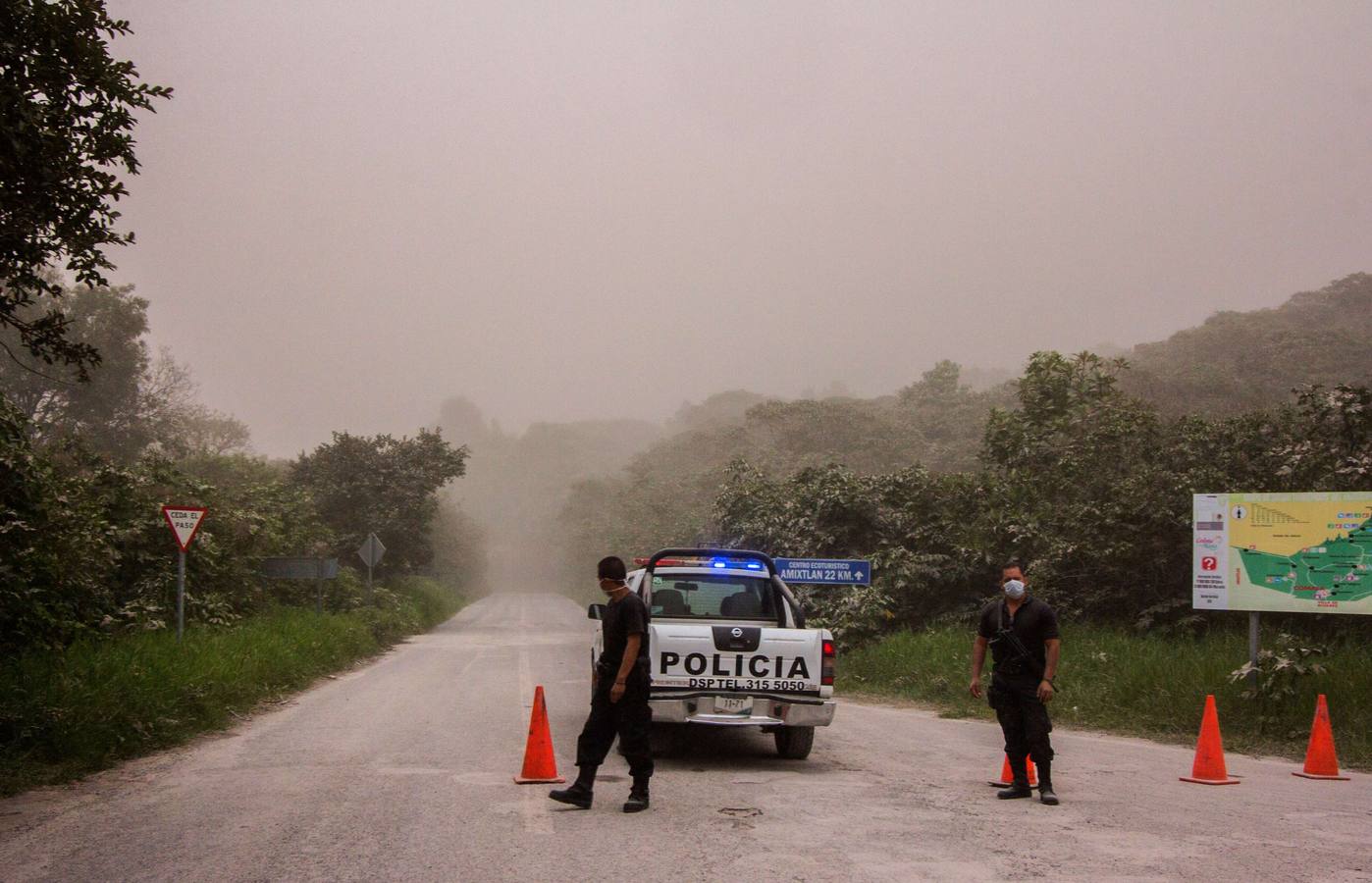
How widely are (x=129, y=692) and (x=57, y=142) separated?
6015mm

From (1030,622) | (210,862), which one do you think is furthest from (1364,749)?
(210,862)

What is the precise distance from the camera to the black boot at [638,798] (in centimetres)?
739

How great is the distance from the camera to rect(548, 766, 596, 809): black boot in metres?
7.51

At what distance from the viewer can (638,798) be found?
294 inches

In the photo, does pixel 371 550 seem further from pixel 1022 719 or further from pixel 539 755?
pixel 1022 719

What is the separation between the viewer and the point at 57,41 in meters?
7.43

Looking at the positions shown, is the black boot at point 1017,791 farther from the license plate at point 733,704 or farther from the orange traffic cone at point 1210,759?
the license plate at point 733,704

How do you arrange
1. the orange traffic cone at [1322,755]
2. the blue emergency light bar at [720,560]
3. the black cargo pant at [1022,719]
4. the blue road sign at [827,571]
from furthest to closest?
the blue road sign at [827,571] < the blue emergency light bar at [720,560] < the orange traffic cone at [1322,755] < the black cargo pant at [1022,719]

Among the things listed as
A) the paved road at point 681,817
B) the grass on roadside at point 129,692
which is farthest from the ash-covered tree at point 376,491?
the paved road at point 681,817

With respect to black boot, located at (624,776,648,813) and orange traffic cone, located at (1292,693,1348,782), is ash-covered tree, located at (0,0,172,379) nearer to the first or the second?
black boot, located at (624,776,648,813)

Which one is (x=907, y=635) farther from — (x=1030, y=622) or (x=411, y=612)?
(x=411, y=612)

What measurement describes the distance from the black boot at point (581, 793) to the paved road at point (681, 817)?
111 mm

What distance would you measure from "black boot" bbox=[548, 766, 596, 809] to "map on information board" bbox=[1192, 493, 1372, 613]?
833 centimetres

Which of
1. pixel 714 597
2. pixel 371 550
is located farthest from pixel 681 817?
pixel 371 550
